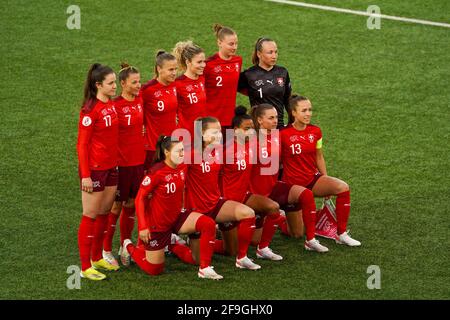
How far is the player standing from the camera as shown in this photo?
37.7 ft

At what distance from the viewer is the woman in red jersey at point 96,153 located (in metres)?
10.1

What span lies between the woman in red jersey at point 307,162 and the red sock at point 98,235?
6.53ft

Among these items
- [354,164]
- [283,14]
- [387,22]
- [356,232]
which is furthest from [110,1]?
[356,232]

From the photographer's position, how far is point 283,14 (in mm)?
17406

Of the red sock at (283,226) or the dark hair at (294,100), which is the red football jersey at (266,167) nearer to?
the dark hair at (294,100)

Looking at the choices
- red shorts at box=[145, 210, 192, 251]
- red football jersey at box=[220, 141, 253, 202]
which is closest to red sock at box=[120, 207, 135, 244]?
red shorts at box=[145, 210, 192, 251]

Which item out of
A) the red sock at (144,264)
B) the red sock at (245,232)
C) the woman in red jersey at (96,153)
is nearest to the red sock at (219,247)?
the red sock at (245,232)

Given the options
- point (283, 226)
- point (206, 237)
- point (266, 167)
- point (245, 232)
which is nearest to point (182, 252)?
point (206, 237)

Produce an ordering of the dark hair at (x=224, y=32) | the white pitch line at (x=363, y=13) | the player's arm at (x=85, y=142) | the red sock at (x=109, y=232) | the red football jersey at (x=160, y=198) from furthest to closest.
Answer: the white pitch line at (x=363, y=13) → the dark hair at (x=224, y=32) → the red sock at (x=109, y=232) → the red football jersey at (x=160, y=198) → the player's arm at (x=85, y=142)

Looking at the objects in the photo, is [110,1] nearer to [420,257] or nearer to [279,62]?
[279,62]

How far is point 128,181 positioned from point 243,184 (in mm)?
1142

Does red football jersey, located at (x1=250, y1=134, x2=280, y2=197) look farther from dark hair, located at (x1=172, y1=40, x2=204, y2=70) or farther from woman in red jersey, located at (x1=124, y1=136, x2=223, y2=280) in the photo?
dark hair, located at (x1=172, y1=40, x2=204, y2=70)

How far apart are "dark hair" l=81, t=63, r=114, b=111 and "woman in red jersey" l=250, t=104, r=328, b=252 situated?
5.53 feet

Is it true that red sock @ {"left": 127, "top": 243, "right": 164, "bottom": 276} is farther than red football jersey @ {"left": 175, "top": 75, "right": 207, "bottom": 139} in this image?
No
